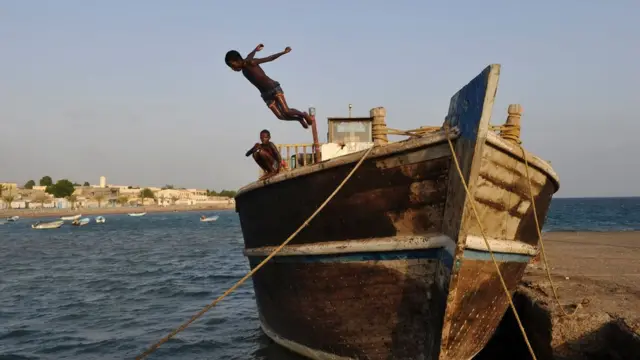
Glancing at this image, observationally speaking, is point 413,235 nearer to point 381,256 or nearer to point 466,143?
point 381,256

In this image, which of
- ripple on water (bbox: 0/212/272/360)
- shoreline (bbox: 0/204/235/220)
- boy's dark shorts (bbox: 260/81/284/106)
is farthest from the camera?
shoreline (bbox: 0/204/235/220)

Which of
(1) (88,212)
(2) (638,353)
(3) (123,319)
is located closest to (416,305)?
(2) (638,353)

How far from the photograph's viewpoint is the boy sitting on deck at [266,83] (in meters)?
8.24

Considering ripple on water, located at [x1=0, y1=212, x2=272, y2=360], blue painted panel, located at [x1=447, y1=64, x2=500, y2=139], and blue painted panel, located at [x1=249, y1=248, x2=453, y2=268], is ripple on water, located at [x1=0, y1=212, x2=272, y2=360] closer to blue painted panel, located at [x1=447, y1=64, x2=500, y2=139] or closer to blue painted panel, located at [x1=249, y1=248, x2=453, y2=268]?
blue painted panel, located at [x1=249, y1=248, x2=453, y2=268]

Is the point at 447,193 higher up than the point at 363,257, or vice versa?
the point at 447,193

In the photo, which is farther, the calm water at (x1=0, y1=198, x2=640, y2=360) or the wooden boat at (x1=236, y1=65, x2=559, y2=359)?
the calm water at (x1=0, y1=198, x2=640, y2=360)

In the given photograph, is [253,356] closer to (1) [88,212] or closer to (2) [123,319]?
(2) [123,319]

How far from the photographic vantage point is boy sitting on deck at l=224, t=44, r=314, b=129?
824 cm

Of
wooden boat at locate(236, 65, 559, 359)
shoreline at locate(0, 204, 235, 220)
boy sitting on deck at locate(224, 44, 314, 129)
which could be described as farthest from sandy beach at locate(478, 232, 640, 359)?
shoreline at locate(0, 204, 235, 220)

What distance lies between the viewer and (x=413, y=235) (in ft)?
18.9

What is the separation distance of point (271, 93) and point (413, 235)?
3.88m

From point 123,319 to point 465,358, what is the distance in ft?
28.5

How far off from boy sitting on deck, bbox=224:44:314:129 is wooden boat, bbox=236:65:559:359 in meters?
1.79

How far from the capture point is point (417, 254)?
577 centimetres
